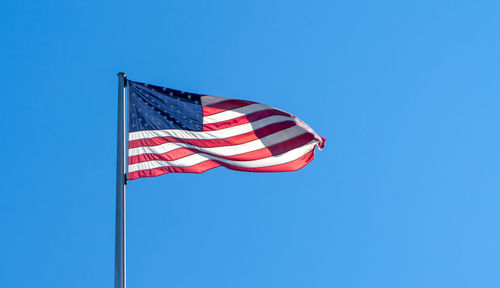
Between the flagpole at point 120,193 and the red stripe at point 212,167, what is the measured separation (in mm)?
905

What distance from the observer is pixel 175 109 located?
695 inches

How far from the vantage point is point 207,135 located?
18.2m

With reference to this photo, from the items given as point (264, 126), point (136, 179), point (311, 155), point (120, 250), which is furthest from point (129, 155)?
point (311, 155)

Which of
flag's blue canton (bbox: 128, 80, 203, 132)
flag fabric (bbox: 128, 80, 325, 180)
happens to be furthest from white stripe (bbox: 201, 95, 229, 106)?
flag's blue canton (bbox: 128, 80, 203, 132)

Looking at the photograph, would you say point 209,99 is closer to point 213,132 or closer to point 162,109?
point 213,132

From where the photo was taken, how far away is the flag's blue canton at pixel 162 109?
56.1 feet

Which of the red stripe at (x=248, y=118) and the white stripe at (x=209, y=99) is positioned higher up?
the white stripe at (x=209, y=99)

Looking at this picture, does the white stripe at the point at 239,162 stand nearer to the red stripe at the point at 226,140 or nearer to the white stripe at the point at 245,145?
the white stripe at the point at 245,145

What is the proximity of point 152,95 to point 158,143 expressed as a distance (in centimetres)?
122

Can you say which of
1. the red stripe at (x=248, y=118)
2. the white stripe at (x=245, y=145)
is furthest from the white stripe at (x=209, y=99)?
the white stripe at (x=245, y=145)

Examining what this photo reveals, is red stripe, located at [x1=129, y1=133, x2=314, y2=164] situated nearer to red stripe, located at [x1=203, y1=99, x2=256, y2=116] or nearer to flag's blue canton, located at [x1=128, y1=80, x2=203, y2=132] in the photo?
flag's blue canton, located at [x1=128, y1=80, x2=203, y2=132]

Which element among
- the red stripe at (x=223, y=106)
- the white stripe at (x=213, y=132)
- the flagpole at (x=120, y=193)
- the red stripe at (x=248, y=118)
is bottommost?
the flagpole at (x=120, y=193)

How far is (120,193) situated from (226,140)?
4.12 metres

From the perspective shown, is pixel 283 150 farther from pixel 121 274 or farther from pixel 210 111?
pixel 121 274
